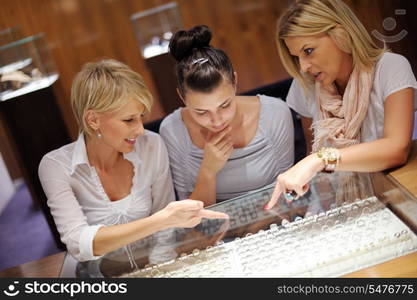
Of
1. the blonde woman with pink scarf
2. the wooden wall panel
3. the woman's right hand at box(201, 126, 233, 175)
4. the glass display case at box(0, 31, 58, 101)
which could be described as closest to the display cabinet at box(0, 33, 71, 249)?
the glass display case at box(0, 31, 58, 101)

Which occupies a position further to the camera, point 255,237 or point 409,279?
point 255,237

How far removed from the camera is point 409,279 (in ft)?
4.28

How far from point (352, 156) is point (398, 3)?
146 centimetres

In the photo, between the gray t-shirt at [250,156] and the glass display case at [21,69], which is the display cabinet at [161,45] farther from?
the gray t-shirt at [250,156]

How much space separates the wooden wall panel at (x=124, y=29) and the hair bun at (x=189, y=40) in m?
1.63

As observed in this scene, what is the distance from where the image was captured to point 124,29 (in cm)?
380

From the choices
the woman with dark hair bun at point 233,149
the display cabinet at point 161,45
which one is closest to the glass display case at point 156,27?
the display cabinet at point 161,45

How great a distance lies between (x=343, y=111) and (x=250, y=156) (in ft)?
1.58

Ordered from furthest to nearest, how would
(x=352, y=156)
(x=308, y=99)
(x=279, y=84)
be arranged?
(x=279, y=84), (x=308, y=99), (x=352, y=156)

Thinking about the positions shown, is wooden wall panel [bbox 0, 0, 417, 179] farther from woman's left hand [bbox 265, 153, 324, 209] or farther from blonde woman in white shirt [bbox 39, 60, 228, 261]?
woman's left hand [bbox 265, 153, 324, 209]

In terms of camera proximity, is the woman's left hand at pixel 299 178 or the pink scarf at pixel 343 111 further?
the pink scarf at pixel 343 111

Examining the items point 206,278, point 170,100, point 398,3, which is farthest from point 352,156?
point 170,100

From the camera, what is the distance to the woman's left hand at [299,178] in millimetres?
1650

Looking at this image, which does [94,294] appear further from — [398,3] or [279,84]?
[398,3]
